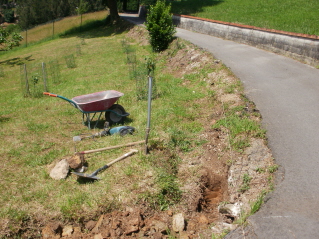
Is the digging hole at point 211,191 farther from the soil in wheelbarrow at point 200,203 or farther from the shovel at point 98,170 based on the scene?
the shovel at point 98,170

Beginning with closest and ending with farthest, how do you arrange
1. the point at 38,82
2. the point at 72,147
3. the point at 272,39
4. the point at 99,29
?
the point at 72,147 → the point at 272,39 → the point at 38,82 → the point at 99,29

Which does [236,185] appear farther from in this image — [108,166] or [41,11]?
[41,11]

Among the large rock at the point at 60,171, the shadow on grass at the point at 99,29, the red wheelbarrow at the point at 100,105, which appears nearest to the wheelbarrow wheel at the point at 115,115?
the red wheelbarrow at the point at 100,105

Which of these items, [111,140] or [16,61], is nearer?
[111,140]

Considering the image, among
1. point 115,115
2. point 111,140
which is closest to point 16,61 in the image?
point 115,115

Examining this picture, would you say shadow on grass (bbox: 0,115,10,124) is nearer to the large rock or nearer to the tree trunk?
the large rock

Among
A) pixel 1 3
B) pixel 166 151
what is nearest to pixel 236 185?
pixel 166 151

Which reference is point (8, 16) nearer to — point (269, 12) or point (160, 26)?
point (160, 26)

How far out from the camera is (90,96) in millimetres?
7570

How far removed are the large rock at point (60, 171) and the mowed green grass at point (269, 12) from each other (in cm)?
1023

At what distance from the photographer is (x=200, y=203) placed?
511cm

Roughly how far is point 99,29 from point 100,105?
2254 cm

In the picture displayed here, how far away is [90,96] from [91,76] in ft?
21.3

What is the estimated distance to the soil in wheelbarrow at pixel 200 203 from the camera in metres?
4.48
